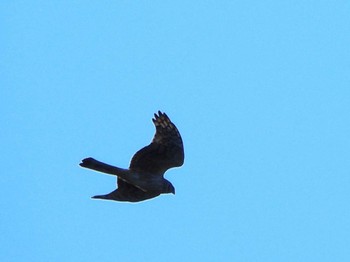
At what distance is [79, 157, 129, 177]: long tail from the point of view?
1905cm

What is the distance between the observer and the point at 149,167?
812 inches

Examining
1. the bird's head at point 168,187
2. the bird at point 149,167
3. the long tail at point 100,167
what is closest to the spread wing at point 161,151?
the bird at point 149,167

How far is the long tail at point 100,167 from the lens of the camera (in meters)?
19.0

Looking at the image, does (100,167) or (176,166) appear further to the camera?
(176,166)

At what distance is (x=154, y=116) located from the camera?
22016mm

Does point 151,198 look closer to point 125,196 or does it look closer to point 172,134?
point 125,196

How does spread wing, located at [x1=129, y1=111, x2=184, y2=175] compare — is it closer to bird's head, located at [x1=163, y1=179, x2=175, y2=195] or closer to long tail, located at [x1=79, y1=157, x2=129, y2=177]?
bird's head, located at [x1=163, y1=179, x2=175, y2=195]

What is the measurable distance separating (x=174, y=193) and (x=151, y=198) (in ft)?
2.10

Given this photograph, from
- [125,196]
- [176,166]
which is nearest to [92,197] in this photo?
[125,196]

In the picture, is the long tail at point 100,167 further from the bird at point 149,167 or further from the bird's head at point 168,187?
the bird's head at point 168,187

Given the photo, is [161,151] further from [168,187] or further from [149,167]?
[168,187]

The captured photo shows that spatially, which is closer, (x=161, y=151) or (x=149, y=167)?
(x=149, y=167)

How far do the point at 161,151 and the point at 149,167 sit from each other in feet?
2.01

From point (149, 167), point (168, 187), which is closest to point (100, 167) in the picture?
point (149, 167)
